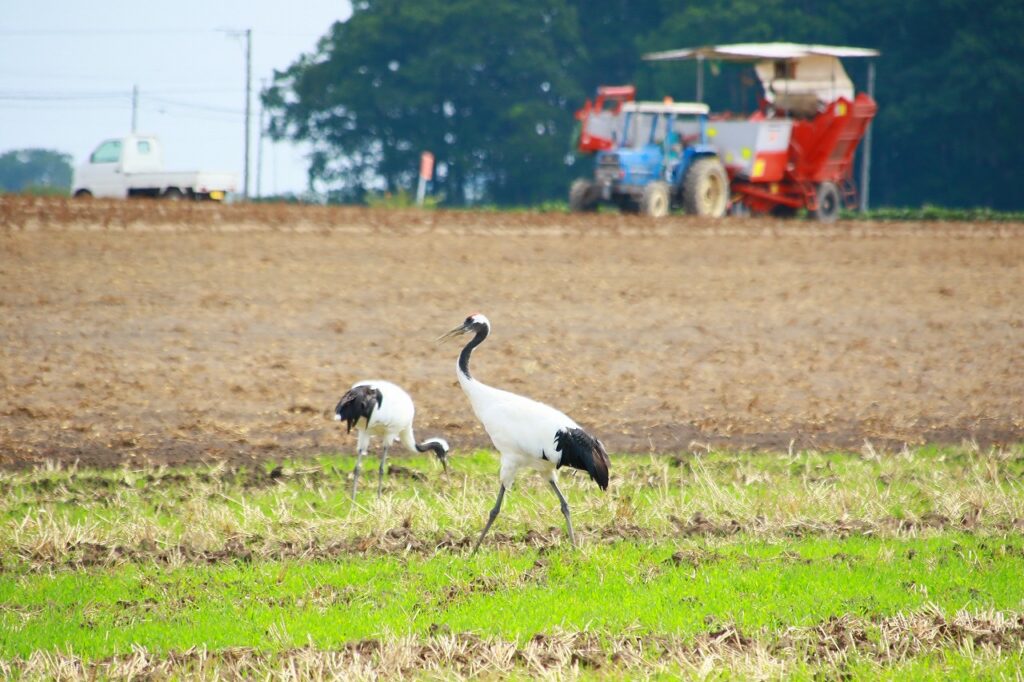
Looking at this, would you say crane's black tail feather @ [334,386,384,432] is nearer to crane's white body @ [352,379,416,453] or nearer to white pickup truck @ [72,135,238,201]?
crane's white body @ [352,379,416,453]

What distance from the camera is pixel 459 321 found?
730 inches

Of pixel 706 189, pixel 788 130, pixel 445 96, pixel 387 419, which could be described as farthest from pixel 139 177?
pixel 445 96

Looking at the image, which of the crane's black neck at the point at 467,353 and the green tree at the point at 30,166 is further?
the green tree at the point at 30,166

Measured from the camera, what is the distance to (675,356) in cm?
1708

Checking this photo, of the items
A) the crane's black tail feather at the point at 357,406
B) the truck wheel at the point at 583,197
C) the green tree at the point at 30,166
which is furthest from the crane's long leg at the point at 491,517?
the green tree at the point at 30,166

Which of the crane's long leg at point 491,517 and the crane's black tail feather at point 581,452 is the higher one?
the crane's black tail feather at point 581,452

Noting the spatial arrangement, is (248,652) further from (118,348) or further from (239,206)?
(239,206)

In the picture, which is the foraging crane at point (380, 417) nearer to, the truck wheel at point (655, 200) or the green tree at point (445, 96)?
the truck wheel at point (655, 200)

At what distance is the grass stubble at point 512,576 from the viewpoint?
680cm

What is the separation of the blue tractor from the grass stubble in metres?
22.0

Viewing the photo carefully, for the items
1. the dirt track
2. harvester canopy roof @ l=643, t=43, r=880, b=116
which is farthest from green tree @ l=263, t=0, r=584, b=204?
the dirt track

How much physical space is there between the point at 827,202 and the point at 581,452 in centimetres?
2950

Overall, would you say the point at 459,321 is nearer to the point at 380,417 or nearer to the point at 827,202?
the point at 380,417

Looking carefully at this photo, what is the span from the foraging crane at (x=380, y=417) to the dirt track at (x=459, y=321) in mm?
1225
